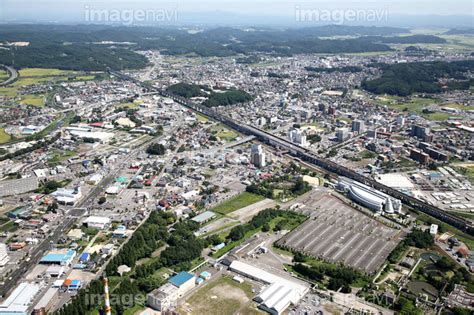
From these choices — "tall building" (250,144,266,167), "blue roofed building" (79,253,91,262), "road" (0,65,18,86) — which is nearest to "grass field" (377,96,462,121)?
"tall building" (250,144,266,167)

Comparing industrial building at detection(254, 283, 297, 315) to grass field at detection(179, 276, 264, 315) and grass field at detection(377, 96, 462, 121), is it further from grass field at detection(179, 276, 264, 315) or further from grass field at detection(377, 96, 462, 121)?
grass field at detection(377, 96, 462, 121)

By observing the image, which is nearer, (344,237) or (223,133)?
(344,237)

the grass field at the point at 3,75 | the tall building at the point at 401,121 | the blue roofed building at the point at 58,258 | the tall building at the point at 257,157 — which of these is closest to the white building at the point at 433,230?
the tall building at the point at 257,157

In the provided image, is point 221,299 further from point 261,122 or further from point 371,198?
point 261,122

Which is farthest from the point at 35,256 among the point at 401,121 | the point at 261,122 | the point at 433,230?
the point at 401,121

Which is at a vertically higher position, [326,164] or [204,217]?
[326,164]
